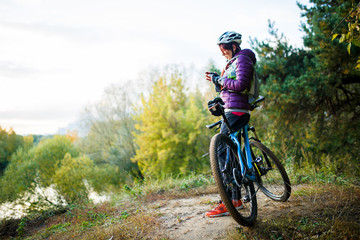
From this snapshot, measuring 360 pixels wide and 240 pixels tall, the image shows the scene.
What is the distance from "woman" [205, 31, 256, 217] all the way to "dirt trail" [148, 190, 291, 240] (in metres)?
0.21

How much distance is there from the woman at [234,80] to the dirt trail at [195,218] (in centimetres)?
21

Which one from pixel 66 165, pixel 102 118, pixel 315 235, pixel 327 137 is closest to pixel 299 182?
pixel 315 235

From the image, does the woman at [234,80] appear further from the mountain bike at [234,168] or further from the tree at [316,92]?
the tree at [316,92]

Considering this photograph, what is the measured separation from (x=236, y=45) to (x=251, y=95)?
647 millimetres

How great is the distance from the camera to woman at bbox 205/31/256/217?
277cm

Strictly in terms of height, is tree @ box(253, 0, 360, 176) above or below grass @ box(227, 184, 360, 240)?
above

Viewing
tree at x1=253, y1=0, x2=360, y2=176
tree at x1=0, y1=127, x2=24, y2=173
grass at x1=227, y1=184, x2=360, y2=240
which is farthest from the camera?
tree at x1=0, y1=127, x2=24, y2=173

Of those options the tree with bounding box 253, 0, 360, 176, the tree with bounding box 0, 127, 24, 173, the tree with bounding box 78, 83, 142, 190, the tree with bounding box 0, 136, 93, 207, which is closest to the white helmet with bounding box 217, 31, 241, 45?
the tree with bounding box 253, 0, 360, 176

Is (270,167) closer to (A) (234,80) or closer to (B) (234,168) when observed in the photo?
(B) (234,168)

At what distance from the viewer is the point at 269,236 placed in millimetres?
2311

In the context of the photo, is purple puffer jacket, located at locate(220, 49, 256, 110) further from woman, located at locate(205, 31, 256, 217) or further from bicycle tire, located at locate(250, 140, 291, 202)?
bicycle tire, located at locate(250, 140, 291, 202)

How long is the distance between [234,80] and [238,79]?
0.16ft

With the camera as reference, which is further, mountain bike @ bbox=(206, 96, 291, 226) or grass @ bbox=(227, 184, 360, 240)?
mountain bike @ bbox=(206, 96, 291, 226)

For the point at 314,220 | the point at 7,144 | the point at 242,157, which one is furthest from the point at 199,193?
the point at 7,144
